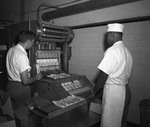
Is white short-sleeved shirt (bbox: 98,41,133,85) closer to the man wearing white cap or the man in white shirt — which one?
the man wearing white cap

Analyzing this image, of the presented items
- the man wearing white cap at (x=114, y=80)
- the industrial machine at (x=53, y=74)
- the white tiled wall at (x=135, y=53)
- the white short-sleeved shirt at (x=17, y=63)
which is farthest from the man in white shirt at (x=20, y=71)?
the white tiled wall at (x=135, y=53)

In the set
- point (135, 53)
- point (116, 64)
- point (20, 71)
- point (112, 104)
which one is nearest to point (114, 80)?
point (116, 64)

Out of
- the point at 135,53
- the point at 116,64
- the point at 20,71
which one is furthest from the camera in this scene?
the point at 135,53

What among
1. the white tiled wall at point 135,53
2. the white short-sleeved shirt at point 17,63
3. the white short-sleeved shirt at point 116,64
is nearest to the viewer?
the white short-sleeved shirt at point 116,64

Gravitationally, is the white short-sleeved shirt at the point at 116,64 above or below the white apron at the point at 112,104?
above

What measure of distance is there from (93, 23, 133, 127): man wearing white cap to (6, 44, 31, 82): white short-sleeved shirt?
107 centimetres

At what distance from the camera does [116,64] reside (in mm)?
2016

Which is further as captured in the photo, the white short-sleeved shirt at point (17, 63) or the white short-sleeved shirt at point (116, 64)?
the white short-sleeved shirt at point (17, 63)

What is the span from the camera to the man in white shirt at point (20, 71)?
225 cm

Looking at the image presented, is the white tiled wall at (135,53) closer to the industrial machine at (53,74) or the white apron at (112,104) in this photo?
the industrial machine at (53,74)

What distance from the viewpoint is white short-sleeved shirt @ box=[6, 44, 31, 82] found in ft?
7.35

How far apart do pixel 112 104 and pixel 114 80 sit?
318 mm

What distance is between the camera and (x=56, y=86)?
227 cm

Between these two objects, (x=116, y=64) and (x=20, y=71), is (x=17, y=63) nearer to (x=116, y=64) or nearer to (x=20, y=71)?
(x=20, y=71)
